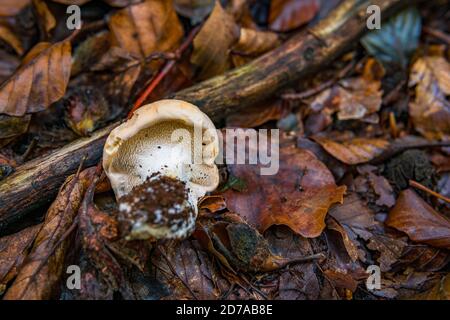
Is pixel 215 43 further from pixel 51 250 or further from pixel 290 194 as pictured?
pixel 51 250

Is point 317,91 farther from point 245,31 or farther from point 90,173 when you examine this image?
point 90,173

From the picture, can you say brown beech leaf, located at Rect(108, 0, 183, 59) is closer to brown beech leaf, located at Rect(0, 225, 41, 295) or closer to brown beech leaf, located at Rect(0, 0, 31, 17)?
brown beech leaf, located at Rect(0, 0, 31, 17)

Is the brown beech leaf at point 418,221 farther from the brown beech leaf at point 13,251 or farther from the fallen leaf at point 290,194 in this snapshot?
the brown beech leaf at point 13,251

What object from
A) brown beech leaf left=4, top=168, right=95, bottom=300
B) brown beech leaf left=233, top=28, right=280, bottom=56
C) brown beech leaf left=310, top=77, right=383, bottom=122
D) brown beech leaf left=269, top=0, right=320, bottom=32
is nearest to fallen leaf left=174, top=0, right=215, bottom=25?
brown beech leaf left=233, top=28, right=280, bottom=56

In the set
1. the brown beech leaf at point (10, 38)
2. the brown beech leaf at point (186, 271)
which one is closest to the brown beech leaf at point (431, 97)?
the brown beech leaf at point (186, 271)

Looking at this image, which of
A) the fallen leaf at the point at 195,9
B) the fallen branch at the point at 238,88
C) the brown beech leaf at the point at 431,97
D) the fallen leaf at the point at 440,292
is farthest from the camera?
the fallen leaf at the point at 195,9

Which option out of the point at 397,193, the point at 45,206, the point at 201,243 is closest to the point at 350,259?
the point at 397,193
